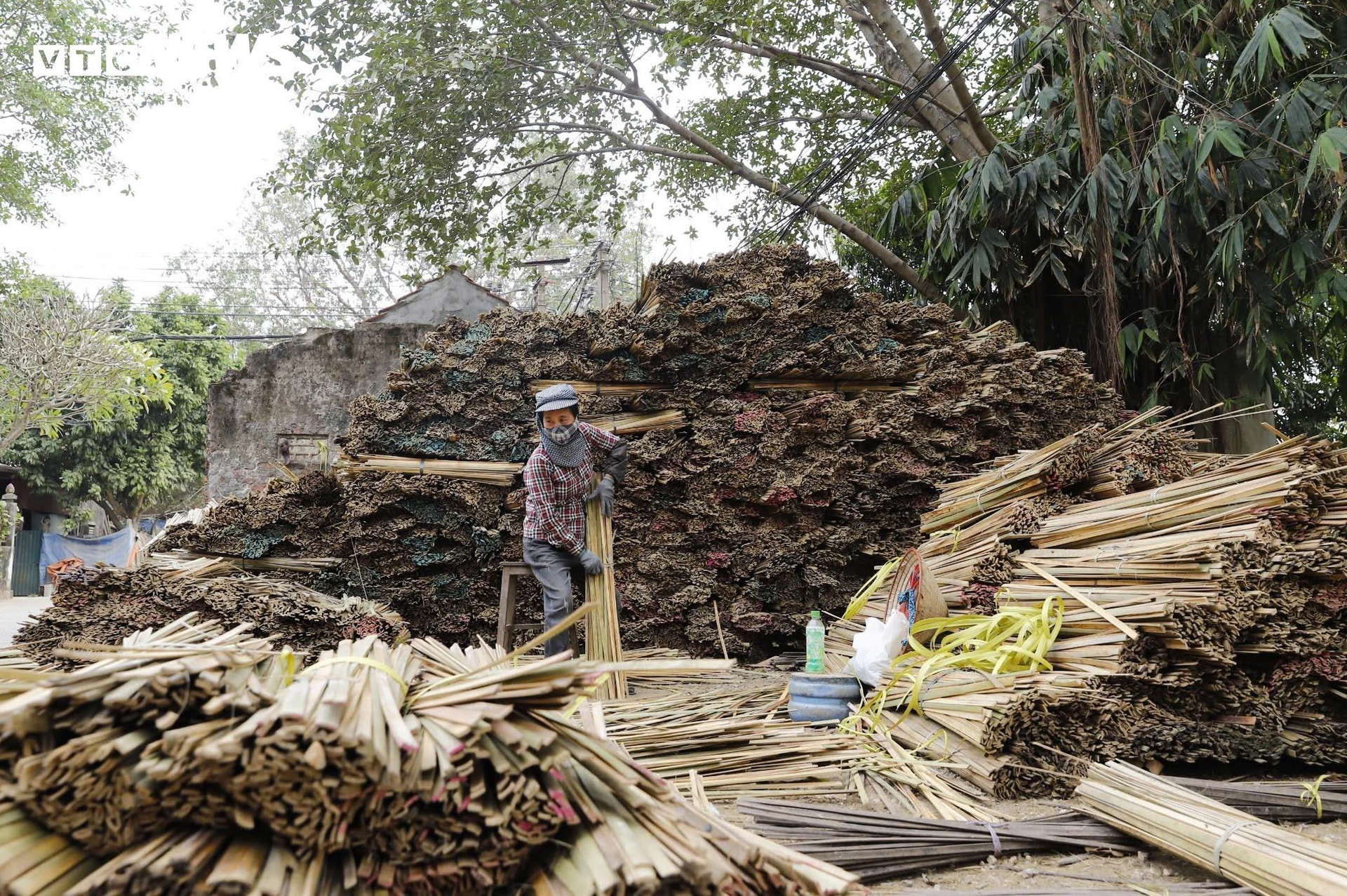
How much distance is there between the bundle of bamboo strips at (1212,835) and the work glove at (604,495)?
3.50 metres

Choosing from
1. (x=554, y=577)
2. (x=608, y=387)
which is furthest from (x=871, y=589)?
(x=608, y=387)

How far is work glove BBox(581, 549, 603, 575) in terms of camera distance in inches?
246

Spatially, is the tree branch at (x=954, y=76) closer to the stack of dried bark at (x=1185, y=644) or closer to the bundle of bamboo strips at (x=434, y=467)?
the stack of dried bark at (x=1185, y=644)

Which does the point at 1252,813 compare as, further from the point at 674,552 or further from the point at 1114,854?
the point at 674,552

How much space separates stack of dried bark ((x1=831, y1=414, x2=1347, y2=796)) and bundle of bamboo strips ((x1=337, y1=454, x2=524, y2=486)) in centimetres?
377

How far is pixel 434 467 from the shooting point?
24.4 ft

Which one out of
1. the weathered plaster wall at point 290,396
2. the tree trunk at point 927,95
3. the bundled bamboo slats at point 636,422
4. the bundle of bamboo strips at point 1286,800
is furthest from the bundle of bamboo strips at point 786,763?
the weathered plaster wall at point 290,396

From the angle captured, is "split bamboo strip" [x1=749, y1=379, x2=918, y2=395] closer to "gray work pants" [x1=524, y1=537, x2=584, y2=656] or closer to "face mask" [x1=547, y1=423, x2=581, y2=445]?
"face mask" [x1=547, y1=423, x2=581, y2=445]

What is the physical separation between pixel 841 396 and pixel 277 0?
8721 millimetres

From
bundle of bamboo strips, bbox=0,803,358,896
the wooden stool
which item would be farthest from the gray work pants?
bundle of bamboo strips, bbox=0,803,358,896

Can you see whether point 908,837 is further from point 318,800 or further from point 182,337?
point 182,337

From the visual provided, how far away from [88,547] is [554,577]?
22.4 m

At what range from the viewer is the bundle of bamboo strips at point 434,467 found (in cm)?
735

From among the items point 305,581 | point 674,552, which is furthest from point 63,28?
point 674,552
